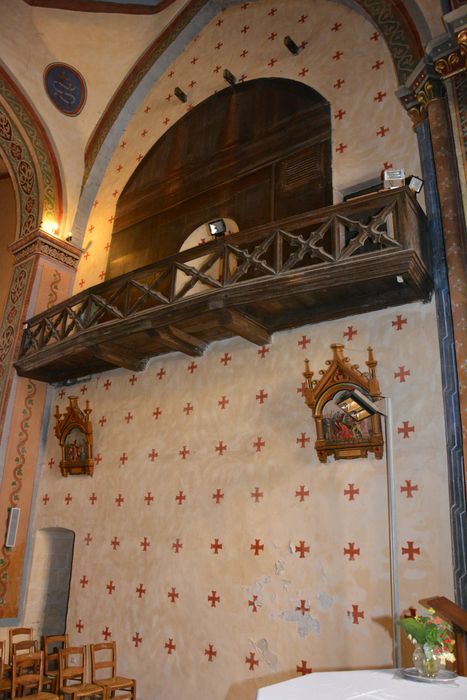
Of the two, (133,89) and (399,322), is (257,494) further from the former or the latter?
(133,89)

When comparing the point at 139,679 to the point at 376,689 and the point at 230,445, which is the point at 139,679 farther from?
the point at 376,689

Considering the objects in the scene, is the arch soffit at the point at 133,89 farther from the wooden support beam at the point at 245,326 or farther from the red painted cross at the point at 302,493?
the red painted cross at the point at 302,493

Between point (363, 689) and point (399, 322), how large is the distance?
432cm

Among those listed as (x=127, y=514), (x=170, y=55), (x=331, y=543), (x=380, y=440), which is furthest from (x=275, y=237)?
(x=170, y=55)

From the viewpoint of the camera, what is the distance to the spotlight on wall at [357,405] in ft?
19.8

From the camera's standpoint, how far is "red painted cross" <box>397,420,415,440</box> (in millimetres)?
6520

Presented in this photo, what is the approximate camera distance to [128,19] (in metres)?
11.8

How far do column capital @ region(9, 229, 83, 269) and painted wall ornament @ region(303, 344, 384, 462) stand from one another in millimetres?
6642

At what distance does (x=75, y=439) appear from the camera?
33.4 feet

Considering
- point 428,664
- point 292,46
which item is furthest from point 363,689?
point 292,46

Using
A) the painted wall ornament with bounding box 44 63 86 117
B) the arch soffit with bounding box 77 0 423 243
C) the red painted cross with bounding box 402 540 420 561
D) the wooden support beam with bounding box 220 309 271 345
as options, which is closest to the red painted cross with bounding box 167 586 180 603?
the red painted cross with bounding box 402 540 420 561

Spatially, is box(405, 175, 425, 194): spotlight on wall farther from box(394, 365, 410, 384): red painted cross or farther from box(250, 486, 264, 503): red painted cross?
box(250, 486, 264, 503): red painted cross

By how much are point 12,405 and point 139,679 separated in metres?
5.01

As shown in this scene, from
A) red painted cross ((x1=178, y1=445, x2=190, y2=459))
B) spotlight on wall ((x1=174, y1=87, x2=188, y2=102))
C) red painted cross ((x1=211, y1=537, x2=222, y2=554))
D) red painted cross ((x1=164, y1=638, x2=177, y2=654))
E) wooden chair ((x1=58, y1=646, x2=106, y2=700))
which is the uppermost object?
spotlight on wall ((x1=174, y1=87, x2=188, y2=102))
